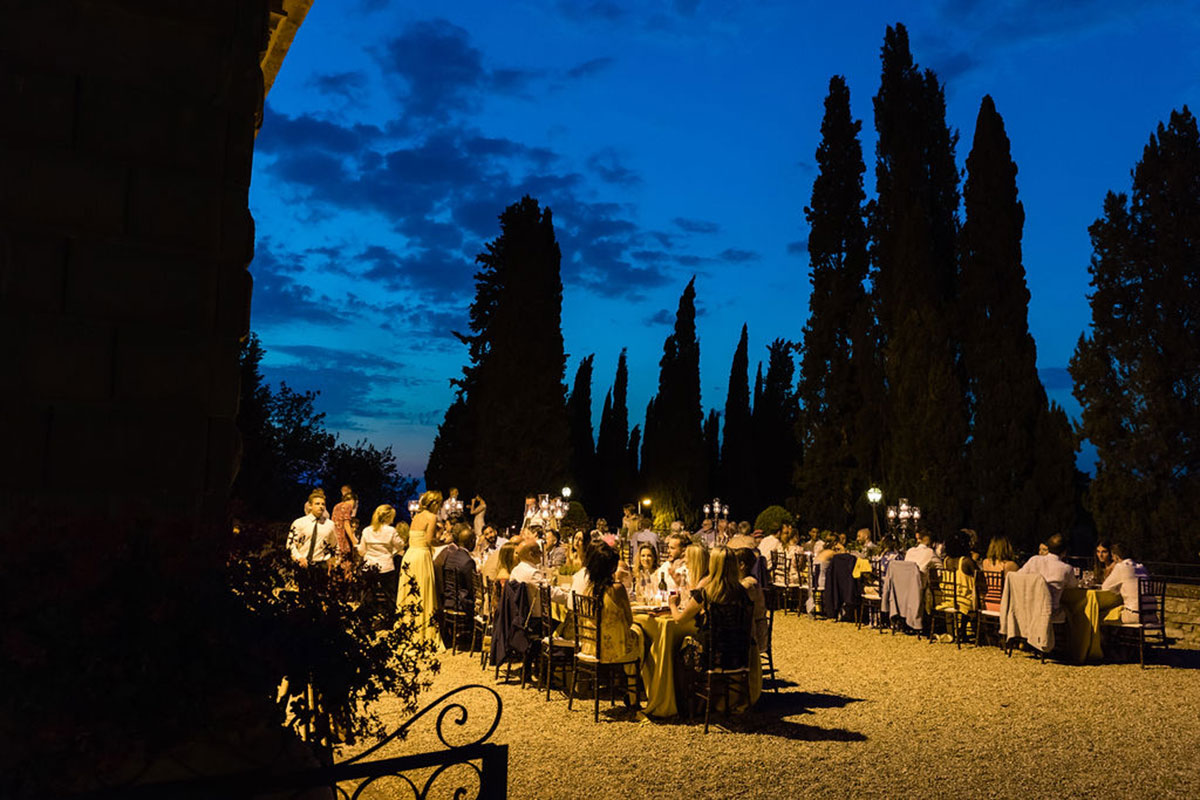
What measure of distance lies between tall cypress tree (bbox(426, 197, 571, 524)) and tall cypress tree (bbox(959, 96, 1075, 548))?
1283cm

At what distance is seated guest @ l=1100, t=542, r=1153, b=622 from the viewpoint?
456 inches

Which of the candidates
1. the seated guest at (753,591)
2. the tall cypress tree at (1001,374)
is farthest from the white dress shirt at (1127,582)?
the tall cypress tree at (1001,374)

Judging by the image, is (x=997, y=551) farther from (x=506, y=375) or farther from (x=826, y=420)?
(x=506, y=375)

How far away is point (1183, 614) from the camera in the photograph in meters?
14.0

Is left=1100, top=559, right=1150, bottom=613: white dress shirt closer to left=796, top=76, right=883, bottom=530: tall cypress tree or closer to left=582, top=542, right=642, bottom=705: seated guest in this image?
left=582, top=542, right=642, bottom=705: seated guest

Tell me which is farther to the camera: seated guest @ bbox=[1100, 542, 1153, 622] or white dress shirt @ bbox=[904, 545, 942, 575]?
white dress shirt @ bbox=[904, 545, 942, 575]

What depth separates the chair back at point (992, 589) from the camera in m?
12.5

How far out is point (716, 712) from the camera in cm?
835

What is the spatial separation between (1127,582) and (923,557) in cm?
300

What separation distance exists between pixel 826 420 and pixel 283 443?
53.1 feet

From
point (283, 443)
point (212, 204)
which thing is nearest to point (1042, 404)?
point (283, 443)

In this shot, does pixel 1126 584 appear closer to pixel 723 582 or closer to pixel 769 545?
pixel 769 545

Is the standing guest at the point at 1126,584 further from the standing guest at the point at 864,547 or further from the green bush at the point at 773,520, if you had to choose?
the green bush at the point at 773,520

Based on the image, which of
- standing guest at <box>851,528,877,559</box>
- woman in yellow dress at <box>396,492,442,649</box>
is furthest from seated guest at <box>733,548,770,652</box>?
standing guest at <box>851,528,877,559</box>
